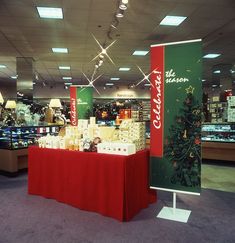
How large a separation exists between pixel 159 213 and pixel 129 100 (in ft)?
56.0

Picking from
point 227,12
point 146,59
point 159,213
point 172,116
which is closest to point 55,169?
point 159,213

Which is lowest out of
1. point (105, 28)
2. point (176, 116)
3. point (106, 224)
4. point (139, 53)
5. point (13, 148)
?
point (106, 224)

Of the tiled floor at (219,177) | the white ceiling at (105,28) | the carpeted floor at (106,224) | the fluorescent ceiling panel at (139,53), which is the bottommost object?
the carpeted floor at (106,224)

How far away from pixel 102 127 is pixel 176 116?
1.47 m

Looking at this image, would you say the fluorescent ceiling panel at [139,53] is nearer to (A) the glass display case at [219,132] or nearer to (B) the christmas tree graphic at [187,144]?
(A) the glass display case at [219,132]

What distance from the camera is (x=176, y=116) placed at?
149 inches

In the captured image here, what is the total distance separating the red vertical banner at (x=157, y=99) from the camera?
3.87m

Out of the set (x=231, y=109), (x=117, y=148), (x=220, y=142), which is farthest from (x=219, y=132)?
(x=117, y=148)

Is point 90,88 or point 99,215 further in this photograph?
point 90,88

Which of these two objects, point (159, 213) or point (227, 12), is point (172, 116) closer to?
point (159, 213)

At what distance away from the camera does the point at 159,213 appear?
4.06 meters

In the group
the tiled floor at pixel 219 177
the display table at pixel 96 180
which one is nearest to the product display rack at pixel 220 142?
the tiled floor at pixel 219 177

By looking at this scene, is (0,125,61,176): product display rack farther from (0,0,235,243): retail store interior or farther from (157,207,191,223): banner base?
(157,207,191,223): banner base

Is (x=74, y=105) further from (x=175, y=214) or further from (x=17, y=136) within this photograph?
(x=175, y=214)
